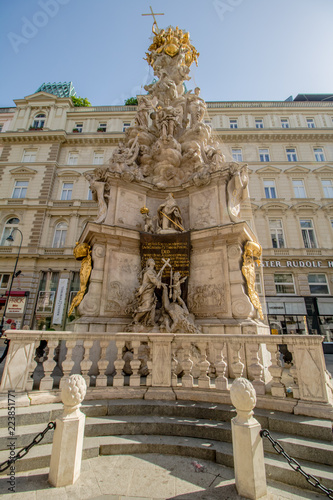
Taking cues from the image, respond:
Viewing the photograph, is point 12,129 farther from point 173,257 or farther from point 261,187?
point 173,257

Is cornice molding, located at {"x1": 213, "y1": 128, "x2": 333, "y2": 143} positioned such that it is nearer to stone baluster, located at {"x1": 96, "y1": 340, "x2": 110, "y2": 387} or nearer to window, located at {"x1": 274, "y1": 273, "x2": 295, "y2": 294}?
window, located at {"x1": 274, "y1": 273, "x2": 295, "y2": 294}

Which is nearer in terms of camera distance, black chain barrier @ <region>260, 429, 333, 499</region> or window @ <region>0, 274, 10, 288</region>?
black chain barrier @ <region>260, 429, 333, 499</region>

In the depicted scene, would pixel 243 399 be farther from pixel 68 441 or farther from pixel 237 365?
pixel 68 441

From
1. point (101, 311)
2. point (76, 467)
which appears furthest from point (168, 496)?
point (101, 311)

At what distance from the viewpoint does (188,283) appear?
7.25 metres

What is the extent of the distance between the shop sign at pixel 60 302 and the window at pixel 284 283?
729 inches

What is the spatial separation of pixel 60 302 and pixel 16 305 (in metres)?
3.64

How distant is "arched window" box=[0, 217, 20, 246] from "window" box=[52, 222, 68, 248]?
3978 mm

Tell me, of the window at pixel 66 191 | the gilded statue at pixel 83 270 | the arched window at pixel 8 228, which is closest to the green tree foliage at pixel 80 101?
the window at pixel 66 191

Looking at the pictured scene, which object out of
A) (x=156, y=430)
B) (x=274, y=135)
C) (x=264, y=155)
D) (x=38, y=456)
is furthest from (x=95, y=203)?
(x=38, y=456)

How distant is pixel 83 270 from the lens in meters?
7.08

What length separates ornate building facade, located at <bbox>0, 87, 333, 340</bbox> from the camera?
71.2 feet

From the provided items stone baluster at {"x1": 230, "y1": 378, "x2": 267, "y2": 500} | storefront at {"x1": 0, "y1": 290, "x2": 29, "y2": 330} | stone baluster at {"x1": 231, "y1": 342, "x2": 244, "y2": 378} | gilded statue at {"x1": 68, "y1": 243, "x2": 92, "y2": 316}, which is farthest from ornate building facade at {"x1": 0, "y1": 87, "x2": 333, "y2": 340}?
stone baluster at {"x1": 230, "y1": 378, "x2": 267, "y2": 500}

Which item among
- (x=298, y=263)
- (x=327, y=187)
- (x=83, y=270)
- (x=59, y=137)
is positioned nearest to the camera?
(x=83, y=270)
